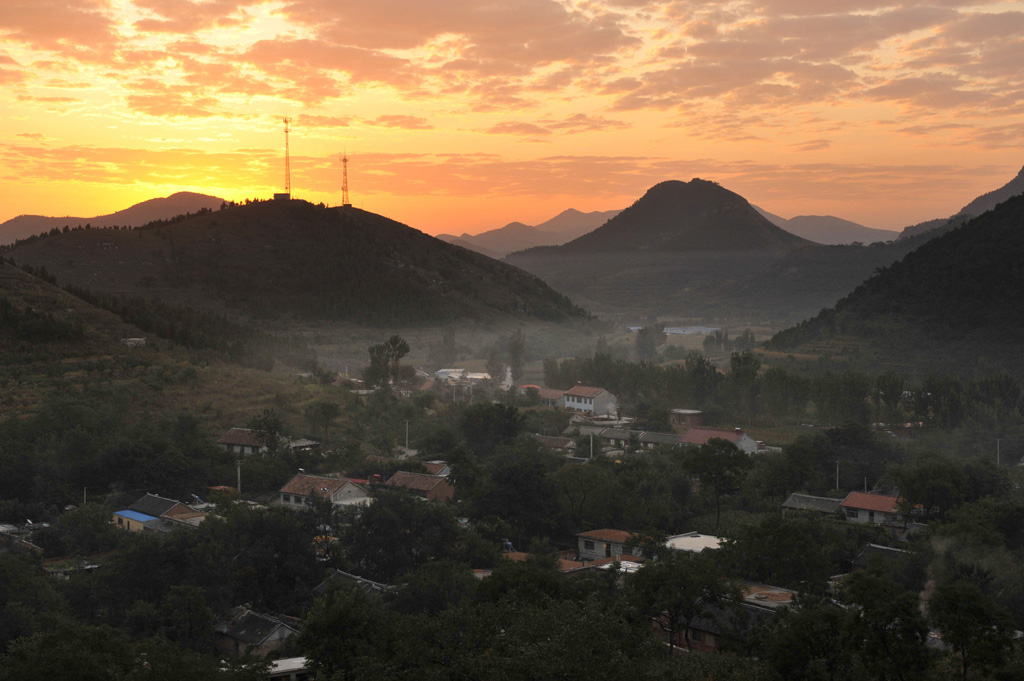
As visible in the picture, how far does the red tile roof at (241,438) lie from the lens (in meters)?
37.1

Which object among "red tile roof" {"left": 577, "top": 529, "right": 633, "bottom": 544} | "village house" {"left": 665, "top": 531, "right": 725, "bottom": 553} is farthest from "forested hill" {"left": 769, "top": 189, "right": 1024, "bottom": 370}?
"red tile roof" {"left": 577, "top": 529, "right": 633, "bottom": 544}

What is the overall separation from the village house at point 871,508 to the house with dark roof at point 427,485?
1235 cm

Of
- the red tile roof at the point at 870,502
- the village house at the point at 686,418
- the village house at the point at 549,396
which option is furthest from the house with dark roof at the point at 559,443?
the village house at the point at 549,396

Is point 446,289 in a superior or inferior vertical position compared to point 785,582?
superior

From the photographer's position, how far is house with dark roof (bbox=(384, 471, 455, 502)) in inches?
1225

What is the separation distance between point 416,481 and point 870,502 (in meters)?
14.2

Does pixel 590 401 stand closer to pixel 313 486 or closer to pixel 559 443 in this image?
pixel 559 443

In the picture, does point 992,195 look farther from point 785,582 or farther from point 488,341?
point 785,582

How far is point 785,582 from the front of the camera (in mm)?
21344

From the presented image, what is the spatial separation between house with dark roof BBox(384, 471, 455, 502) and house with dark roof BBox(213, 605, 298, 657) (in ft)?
36.1

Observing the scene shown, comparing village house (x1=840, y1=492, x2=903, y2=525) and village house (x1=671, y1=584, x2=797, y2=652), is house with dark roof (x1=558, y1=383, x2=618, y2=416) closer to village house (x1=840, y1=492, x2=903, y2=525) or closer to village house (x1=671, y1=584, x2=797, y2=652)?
village house (x1=840, y1=492, x2=903, y2=525)

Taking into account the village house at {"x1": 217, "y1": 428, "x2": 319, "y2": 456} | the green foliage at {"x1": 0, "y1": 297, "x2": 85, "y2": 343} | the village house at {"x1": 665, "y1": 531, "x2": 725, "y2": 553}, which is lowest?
the village house at {"x1": 665, "y1": 531, "x2": 725, "y2": 553}

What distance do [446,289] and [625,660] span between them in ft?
288

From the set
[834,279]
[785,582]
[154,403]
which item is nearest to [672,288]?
[834,279]
